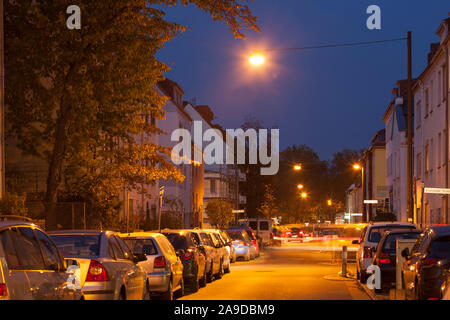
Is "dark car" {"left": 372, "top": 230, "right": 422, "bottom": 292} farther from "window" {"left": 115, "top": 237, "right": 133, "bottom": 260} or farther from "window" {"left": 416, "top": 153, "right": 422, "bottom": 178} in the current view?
"window" {"left": 416, "top": 153, "right": 422, "bottom": 178}

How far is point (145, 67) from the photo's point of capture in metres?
24.2

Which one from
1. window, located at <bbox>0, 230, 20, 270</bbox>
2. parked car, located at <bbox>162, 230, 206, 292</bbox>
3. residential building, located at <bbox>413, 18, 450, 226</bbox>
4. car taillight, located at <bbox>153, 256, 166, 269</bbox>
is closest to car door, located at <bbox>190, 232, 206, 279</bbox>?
parked car, located at <bbox>162, 230, 206, 292</bbox>

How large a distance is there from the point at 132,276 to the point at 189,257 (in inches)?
313

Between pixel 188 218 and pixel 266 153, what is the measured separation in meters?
19.3

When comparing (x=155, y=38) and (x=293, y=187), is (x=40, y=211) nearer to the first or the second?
(x=155, y=38)

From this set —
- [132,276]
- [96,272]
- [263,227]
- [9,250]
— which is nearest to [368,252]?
[132,276]

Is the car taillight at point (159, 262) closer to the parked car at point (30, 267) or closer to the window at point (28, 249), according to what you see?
the parked car at point (30, 267)

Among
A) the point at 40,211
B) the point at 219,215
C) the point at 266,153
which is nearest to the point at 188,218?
the point at 219,215

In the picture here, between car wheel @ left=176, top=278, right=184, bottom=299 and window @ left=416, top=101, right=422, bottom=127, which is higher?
window @ left=416, top=101, right=422, bottom=127

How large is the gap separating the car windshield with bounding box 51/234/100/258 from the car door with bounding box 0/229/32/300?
4.44 metres

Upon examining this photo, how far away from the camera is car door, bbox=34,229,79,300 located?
9406 mm

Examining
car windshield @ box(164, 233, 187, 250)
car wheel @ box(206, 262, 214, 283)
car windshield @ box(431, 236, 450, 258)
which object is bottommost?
car wheel @ box(206, 262, 214, 283)

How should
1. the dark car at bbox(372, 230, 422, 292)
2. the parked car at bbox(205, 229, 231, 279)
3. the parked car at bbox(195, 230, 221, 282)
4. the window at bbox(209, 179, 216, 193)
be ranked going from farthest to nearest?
the window at bbox(209, 179, 216, 193)
the parked car at bbox(205, 229, 231, 279)
the parked car at bbox(195, 230, 221, 282)
the dark car at bbox(372, 230, 422, 292)

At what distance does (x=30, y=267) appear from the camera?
875 cm
